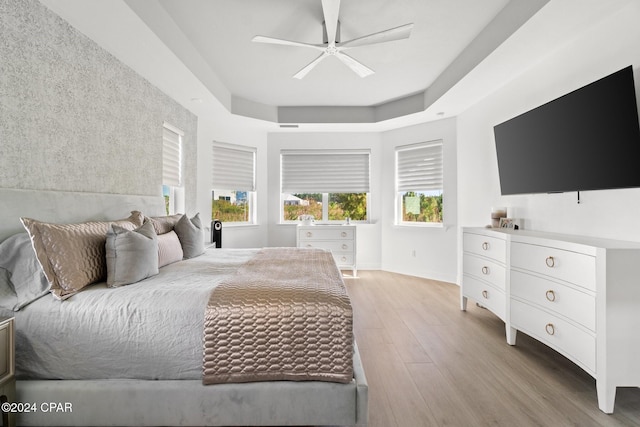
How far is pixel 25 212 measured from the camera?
70.8 inches

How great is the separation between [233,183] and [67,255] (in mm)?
3357

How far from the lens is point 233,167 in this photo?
194 inches

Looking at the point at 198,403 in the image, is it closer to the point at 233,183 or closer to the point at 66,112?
the point at 66,112

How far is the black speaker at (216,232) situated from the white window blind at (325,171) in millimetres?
1491

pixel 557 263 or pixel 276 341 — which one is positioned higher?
pixel 557 263

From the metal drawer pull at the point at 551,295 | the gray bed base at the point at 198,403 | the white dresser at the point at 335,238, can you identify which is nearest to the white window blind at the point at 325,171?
the white dresser at the point at 335,238

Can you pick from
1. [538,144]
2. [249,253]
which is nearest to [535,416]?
[538,144]

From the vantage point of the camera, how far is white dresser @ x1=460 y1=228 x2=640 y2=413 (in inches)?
65.3

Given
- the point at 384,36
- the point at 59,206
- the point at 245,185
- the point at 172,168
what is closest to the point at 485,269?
the point at 384,36

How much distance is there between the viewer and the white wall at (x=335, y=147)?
17.3 ft

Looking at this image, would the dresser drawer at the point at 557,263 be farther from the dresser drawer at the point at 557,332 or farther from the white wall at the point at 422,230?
the white wall at the point at 422,230

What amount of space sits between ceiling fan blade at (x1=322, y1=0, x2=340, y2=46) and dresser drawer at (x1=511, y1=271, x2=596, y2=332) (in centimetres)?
225

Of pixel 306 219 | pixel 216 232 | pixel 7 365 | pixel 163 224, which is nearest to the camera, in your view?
pixel 7 365

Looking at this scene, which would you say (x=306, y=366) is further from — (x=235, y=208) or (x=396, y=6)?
(x=235, y=208)
